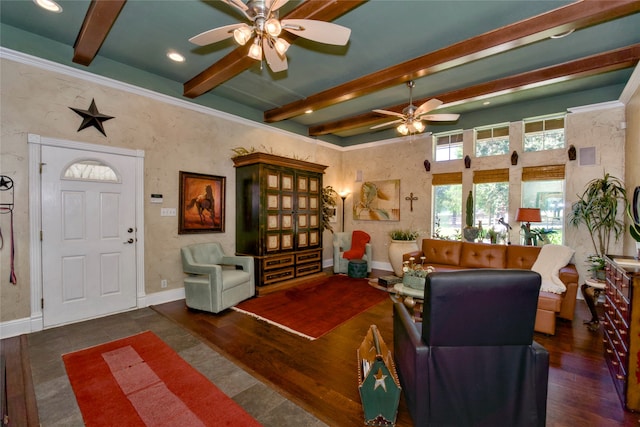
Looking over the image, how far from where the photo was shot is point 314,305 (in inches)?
157

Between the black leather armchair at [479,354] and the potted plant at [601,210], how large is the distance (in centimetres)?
361

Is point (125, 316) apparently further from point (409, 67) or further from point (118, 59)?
point (409, 67)

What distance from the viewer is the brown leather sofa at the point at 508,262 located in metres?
3.00

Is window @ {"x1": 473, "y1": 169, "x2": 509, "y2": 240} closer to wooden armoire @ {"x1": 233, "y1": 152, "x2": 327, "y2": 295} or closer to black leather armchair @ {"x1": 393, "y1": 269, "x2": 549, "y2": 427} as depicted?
wooden armoire @ {"x1": 233, "y1": 152, "x2": 327, "y2": 295}

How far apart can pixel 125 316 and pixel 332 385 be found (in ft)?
9.61

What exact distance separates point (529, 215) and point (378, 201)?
297cm

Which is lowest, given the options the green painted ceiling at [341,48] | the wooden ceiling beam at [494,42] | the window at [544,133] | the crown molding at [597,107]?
the window at [544,133]

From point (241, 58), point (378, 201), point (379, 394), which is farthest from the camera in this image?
point (378, 201)

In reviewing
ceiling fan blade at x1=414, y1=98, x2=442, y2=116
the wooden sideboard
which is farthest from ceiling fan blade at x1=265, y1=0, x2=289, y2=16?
the wooden sideboard

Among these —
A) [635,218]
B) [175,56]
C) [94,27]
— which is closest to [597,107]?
[635,218]

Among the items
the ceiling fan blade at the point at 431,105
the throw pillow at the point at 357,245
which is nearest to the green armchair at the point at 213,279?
the throw pillow at the point at 357,245

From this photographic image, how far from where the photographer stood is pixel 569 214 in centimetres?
445

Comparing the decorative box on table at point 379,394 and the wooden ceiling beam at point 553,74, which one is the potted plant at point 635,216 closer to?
the wooden ceiling beam at point 553,74

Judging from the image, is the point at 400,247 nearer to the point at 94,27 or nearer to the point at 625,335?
the point at 625,335
